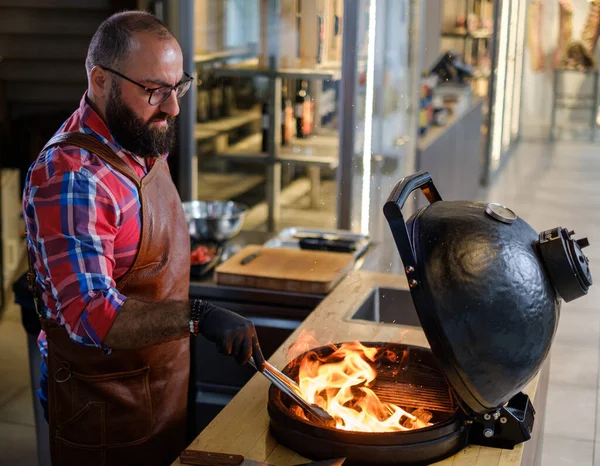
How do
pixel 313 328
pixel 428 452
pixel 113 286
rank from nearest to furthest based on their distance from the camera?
pixel 428 452
pixel 113 286
pixel 313 328

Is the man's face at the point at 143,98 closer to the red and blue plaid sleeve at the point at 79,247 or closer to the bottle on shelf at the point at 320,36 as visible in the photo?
the red and blue plaid sleeve at the point at 79,247

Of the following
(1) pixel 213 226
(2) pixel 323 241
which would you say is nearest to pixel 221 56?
(1) pixel 213 226

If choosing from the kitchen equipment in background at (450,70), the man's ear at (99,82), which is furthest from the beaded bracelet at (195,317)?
the kitchen equipment in background at (450,70)

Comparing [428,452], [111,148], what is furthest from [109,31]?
[428,452]

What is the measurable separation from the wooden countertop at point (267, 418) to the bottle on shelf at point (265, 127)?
2643mm

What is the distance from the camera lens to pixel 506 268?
1438 millimetres

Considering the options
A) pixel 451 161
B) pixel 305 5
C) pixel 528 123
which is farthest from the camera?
pixel 528 123

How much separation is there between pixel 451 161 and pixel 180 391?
469 cm

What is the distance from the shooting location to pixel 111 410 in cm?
202

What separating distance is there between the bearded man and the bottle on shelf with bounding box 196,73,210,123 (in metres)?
2.72

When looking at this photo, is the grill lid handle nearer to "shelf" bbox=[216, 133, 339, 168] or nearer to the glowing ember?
the glowing ember

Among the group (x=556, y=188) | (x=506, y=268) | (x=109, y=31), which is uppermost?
(x=109, y=31)

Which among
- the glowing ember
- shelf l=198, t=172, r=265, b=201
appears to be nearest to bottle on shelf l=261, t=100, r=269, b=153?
shelf l=198, t=172, r=265, b=201

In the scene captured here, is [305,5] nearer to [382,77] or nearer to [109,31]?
[382,77]
